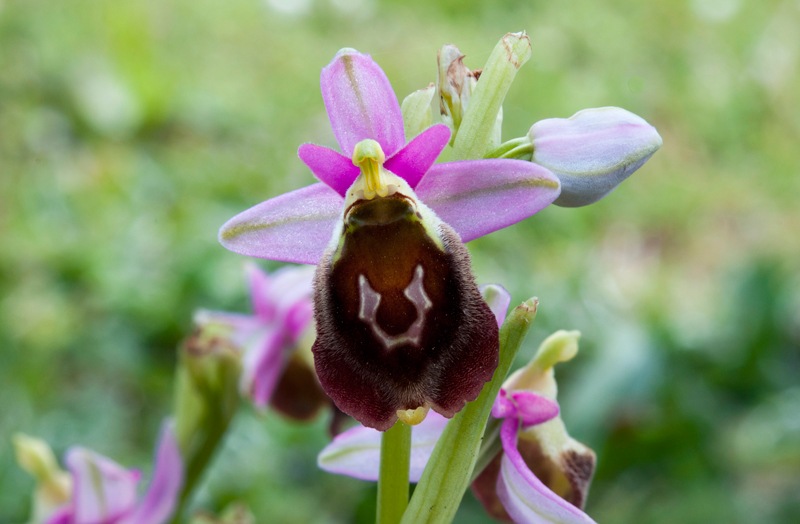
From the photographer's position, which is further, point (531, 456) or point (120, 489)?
point (120, 489)

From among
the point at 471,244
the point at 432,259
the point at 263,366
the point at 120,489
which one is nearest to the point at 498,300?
the point at 432,259

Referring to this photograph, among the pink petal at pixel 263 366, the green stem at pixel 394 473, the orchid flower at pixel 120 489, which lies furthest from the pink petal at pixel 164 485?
the green stem at pixel 394 473

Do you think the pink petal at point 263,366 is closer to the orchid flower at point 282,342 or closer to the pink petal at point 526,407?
the orchid flower at point 282,342

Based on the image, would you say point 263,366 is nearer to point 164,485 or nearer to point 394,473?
point 164,485

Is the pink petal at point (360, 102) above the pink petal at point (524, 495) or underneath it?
above

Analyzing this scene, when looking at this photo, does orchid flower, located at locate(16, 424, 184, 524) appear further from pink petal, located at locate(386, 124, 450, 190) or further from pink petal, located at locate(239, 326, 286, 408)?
pink petal, located at locate(386, 124, 450, 190)

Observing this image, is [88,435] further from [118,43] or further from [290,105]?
[118,43]
